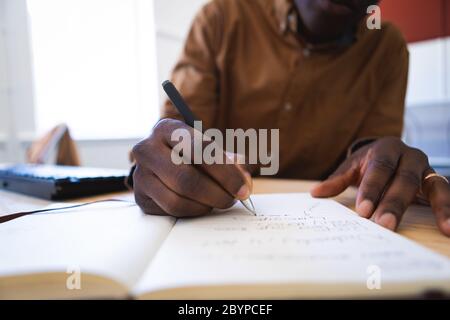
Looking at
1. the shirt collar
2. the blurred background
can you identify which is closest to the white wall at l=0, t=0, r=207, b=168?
the blurred background

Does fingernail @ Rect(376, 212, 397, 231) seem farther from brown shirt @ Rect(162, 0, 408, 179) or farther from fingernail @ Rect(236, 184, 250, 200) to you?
brown shirt @ Rect(162, 0, 408, 179)

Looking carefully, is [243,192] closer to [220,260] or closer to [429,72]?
[220,260]

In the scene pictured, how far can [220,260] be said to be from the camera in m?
0.20

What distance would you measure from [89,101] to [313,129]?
1352mm

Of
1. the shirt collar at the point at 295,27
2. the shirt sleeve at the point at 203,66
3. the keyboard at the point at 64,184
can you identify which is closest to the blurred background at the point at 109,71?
the shirt sleeve at the point at 203,66

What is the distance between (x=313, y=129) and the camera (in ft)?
2.65

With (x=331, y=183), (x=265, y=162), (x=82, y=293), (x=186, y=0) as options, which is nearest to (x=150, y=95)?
(x=186, y=0)

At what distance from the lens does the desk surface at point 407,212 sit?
10.2 inches

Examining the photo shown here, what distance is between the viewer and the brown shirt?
78 cm

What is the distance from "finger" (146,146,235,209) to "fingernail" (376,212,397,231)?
0.46 ft

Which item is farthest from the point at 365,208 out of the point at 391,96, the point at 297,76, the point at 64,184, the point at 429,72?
the point at 429,72

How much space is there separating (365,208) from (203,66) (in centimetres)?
62

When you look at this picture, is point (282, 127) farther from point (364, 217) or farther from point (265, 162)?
point (364, 217)
